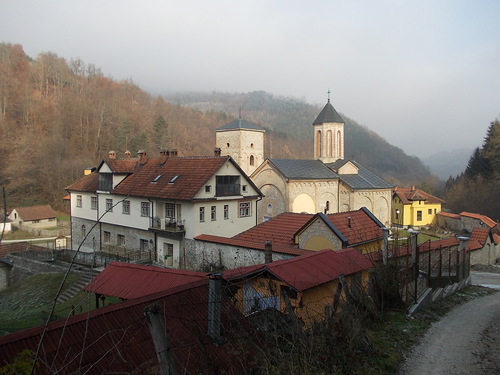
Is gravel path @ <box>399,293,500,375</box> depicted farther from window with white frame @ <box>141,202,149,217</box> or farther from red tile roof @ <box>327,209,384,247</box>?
window with white frame @ <box>141,202,149,217</box>

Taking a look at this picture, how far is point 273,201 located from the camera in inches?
1225

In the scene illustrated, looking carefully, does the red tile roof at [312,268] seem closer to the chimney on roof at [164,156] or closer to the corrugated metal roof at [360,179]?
the chimney on roof at [164,156]

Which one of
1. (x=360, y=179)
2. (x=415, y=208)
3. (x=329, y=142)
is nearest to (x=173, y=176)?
(x=360, y=179)

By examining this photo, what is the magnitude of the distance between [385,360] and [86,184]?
25.5 meters

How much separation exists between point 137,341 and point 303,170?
91.6ft

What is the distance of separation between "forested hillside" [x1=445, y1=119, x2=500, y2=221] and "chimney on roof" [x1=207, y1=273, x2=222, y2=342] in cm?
4904

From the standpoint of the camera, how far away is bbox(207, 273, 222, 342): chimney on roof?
5.52 m

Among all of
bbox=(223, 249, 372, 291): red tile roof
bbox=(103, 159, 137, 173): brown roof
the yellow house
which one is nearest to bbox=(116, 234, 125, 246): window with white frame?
bbox=(103, 159, 137, 173): brown roof

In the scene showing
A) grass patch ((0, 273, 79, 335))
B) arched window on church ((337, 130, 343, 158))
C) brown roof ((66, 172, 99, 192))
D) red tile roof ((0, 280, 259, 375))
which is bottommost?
grass patch ((0, 273, 79, 335))

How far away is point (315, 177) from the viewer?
3150cm

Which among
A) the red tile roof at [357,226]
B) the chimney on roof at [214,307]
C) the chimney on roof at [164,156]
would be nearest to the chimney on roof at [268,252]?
the red tile roof at [357,226]

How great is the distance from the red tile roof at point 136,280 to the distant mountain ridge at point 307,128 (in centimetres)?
9308

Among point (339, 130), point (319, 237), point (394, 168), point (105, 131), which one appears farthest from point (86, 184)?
point (394, 168)

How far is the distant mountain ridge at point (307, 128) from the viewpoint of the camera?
4515 inches
